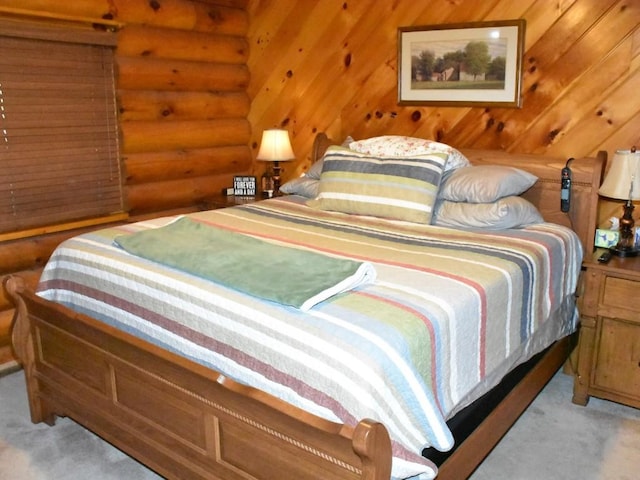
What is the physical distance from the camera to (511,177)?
9.36 ft

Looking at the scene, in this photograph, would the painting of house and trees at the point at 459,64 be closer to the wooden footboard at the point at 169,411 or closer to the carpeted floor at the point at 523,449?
the carpeted floor at the point at 523,449

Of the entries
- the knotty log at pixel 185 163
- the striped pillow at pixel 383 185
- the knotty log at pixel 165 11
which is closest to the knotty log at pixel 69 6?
the knotty log at pixel 165 11

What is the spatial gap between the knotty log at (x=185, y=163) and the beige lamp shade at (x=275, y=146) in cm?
43

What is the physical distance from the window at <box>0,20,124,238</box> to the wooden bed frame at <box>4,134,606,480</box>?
2.78 feet

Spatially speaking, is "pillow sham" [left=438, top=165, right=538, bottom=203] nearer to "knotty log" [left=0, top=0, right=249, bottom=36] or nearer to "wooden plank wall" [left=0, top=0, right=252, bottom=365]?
"wooden plank wall" [left=0, top=0, right=252, bottom=365]

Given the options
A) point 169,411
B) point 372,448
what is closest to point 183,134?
point 169,411

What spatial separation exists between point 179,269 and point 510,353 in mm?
1237

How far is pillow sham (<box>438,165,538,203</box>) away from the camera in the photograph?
279 centimetres

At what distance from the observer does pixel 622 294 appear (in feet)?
8.60

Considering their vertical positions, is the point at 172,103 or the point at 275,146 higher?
the point at 172,103

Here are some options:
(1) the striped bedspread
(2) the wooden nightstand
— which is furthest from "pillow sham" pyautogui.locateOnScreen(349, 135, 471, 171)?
(2) the wooden nightstand

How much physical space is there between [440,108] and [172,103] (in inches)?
67.9

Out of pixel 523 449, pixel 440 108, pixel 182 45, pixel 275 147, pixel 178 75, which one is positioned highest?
pixel 182 45

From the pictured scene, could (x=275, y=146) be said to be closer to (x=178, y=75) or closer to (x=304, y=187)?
(x=304, y=187)
